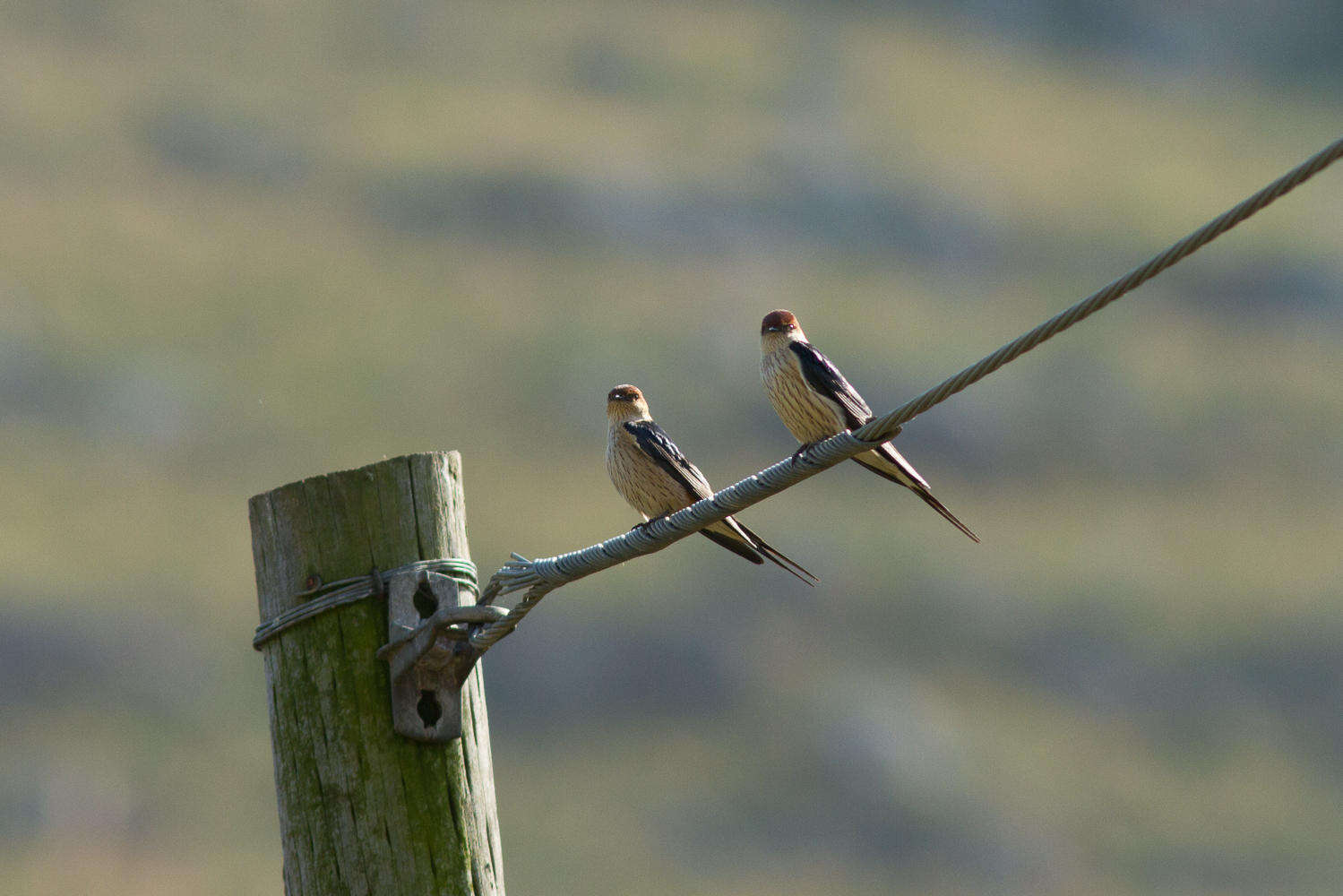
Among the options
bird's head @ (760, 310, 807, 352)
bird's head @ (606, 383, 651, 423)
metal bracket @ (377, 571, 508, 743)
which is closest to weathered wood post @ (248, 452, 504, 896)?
metal bracket @ (377, 571, 508, 743)

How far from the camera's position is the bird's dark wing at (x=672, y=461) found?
9852 mm

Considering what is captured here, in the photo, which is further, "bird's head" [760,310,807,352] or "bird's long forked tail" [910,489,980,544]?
"bird's head" [760,310,807,352]

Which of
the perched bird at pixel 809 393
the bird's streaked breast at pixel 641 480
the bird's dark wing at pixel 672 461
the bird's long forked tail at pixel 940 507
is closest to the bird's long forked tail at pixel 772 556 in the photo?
the bird's long forked tail at pixel 940 507

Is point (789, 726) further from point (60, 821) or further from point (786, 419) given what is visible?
point (786, 419)

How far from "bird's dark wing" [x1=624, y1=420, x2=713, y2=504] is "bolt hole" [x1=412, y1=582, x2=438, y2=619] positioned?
356 centimetres

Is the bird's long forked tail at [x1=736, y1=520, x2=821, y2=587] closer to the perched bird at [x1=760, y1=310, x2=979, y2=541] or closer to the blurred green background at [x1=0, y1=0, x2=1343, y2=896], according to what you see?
the perched bird at [x1=760, y1=310, x2=979, y2=541]

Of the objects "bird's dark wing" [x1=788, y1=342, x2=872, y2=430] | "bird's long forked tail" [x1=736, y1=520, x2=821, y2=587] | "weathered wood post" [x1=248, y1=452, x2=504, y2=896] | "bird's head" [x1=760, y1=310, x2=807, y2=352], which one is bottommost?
"weathered wood post" [x1=248, y1=452, x2=504, y2=896]

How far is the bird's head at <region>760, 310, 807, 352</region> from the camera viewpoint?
9.91m

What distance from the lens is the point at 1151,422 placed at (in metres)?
104

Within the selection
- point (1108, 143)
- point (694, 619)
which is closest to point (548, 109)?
point (1108, 143)

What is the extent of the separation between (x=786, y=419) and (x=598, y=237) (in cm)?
10519

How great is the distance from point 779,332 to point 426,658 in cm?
431

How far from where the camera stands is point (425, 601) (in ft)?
20.7

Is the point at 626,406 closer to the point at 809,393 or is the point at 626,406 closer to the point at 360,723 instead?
the point at 809,393
